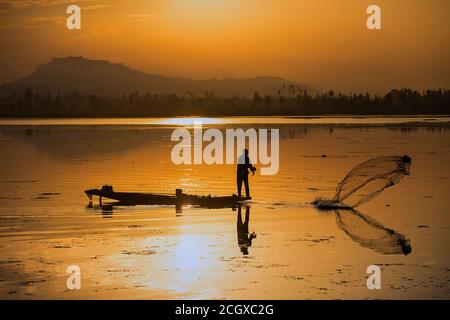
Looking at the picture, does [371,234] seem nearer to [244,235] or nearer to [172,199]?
[244,235]

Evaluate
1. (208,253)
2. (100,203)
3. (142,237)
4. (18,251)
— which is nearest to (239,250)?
(208,253)

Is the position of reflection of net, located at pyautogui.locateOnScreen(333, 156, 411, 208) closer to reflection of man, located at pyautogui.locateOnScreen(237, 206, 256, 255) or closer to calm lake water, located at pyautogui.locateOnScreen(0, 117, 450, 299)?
calm lake water, located at pyautogui.locateOnScreen(0, 117, 450, 299)

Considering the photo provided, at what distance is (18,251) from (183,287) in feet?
17.2

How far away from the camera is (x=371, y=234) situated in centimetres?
2053

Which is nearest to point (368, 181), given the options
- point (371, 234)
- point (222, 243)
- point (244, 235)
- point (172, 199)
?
point (371, 234)

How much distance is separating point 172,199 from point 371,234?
8078mm

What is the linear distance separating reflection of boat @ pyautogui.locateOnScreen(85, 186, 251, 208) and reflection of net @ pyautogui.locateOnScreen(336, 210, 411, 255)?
→ 392cm

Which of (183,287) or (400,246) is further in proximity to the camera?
(400,246)

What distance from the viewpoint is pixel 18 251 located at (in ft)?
58.8

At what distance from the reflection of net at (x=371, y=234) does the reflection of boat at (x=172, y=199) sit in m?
3.92

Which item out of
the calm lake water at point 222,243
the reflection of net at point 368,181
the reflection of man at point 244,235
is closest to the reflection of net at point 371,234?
the calm lake water at point 222,243

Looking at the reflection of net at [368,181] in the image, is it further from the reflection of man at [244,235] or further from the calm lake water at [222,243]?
the reflection of man at [244,235]

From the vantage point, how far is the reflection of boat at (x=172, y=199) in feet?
85.4
